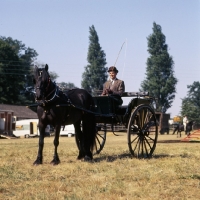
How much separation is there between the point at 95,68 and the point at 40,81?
216 feet

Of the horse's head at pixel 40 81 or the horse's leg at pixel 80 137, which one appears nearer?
the horse's head at pixel 40 81

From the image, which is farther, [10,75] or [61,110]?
[10,75]

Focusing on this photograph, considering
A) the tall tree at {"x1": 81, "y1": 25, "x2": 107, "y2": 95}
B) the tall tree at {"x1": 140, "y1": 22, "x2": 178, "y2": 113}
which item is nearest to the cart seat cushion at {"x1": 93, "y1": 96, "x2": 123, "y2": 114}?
the tall tree at {"x1": 140, "y1": 22, "x2": 178, "y2": 113}

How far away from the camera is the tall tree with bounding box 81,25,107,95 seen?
246 ft

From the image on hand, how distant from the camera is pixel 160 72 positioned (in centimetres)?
7144

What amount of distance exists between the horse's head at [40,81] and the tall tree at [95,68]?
A: 215ft

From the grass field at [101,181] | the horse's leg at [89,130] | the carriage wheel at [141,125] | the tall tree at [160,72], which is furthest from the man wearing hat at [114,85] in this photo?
the tall tree at [160,72]

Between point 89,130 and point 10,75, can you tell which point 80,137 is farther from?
point 10,75

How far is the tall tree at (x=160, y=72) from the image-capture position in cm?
7019

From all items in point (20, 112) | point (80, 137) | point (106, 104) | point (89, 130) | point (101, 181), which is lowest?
point (101, 181)

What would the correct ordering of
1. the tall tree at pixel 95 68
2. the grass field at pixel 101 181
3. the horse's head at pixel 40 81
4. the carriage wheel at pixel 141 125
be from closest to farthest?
the grass field at pixel 101 181 < the horse's head at pixel 40 81 < the carriage wheel at pixel 141 125 < the tall tree at pixel 95 68

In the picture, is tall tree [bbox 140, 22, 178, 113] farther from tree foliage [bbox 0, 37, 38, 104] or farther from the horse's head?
the horse's head

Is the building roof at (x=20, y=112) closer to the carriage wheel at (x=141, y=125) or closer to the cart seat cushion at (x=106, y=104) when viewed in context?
the carriage wheel at (x=141, y=125)

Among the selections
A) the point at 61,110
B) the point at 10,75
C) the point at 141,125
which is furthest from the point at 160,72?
the point at 61,110
